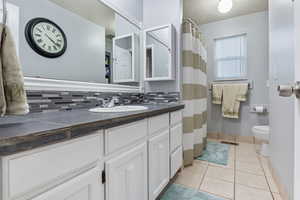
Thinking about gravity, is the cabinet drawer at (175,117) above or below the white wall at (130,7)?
below

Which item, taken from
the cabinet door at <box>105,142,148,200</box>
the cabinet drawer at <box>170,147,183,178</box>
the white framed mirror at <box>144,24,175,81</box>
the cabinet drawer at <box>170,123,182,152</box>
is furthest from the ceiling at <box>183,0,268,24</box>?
the cabinet door at <box>105,142,148,200</box>

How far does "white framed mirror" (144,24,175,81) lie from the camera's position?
188 cm

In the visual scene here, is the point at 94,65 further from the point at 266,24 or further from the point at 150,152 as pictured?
the point at 266,24

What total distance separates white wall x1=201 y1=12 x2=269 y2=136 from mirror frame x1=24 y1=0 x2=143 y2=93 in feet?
6.51

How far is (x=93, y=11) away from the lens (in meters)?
1.45

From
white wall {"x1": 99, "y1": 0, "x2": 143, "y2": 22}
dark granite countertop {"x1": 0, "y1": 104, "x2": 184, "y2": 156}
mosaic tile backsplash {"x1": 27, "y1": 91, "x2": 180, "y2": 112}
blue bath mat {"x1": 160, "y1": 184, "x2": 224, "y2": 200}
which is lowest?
blue bath mat {"x1": 160, "y1": 184, "x2": 224, "y2": 200}

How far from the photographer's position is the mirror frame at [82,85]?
991mm

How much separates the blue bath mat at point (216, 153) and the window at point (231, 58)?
1316 millimetres

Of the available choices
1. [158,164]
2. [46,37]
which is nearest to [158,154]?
[158,164]

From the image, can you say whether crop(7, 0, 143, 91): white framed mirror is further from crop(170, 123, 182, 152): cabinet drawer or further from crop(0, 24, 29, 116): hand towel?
crop(170, 123, 182, 152): cabinet drawer

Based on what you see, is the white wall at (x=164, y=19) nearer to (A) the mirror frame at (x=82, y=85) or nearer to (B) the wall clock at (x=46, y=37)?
(A) the mirror frame at (x=82, y=85)

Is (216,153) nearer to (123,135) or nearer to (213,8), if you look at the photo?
(123,135)

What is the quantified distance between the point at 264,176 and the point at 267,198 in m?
0.44

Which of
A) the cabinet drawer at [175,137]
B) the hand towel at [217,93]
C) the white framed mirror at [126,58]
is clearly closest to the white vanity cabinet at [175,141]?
the cabinet drawer at [175,137]
